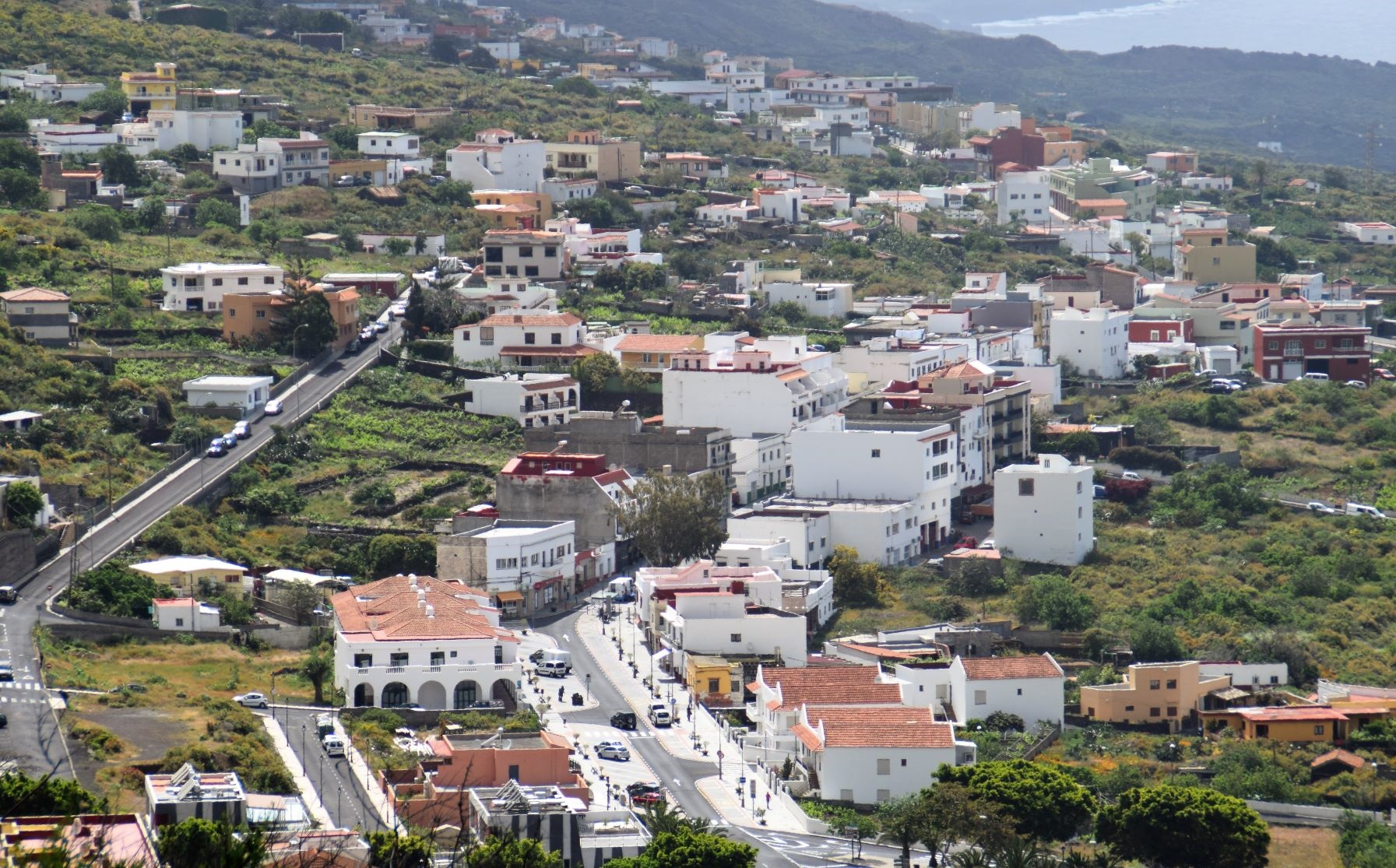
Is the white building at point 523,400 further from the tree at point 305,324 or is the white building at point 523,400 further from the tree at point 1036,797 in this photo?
the tree at point 1036,797

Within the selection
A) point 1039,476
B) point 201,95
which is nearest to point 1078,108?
point 201,95

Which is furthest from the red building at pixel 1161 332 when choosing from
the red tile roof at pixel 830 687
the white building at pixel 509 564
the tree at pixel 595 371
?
the red tile roof at pixel 830 687

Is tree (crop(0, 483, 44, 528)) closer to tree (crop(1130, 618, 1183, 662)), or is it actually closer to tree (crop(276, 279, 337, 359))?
tree (crop(276, 279, 337, 359))

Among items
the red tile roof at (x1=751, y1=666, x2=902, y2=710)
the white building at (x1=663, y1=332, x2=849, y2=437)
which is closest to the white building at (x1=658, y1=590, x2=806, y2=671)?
the red tile roof at (x1=751, y1=666, x2=902, y2=710)

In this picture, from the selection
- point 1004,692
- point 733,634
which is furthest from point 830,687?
point 733,634

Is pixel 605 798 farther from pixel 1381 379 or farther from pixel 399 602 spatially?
pixel 1381 379
